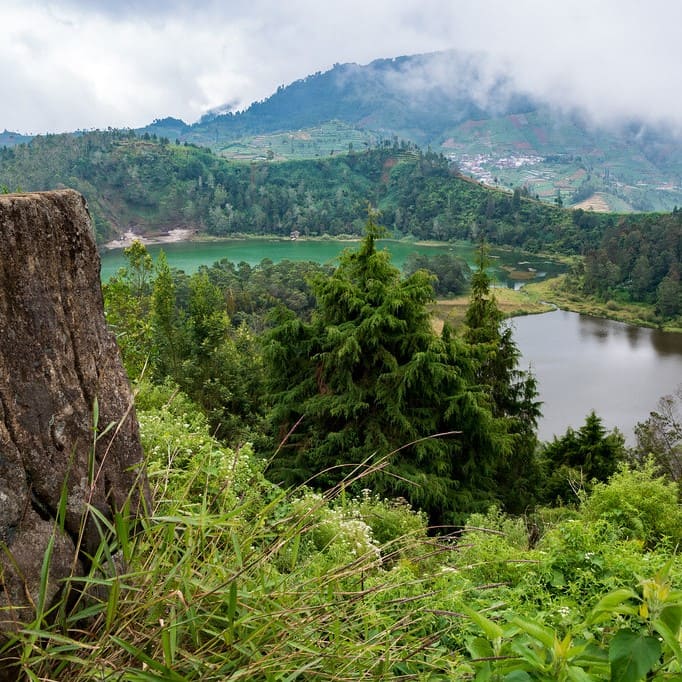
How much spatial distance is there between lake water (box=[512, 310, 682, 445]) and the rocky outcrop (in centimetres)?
2429

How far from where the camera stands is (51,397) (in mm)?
1717

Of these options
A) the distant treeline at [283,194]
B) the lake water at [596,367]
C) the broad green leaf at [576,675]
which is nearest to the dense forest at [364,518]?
the broad green leaf at [576,675]

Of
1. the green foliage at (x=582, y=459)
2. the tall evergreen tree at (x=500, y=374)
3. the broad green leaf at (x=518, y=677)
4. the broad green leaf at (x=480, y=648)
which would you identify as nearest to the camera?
the broad green leaf at (x=518, y=677)

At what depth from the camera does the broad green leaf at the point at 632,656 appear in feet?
3.62

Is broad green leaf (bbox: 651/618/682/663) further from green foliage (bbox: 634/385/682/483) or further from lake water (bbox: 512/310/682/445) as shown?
lake water (bbox: 512/310/682/445)

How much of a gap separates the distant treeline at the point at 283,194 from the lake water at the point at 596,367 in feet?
125

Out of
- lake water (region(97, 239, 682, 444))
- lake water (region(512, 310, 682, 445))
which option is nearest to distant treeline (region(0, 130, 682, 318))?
lake water (region(97, 239, 682, 444))

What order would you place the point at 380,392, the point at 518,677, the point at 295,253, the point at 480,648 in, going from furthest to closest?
the point at 295,253, the point at 380,392, the point at 480,648, the point at 518,677

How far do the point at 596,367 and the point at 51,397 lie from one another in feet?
131

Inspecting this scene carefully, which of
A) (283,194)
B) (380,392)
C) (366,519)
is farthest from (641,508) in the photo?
(283,194)

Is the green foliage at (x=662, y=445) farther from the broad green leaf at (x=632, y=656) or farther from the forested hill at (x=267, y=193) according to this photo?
the forested hill at (x=267, y=193)

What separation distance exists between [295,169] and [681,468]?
128225mm

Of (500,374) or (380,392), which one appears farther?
(500,374)

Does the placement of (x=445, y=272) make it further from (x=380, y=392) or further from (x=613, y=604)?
(x=613, y=604)
